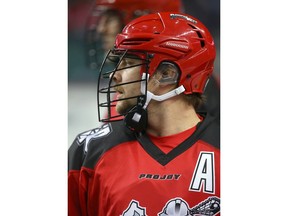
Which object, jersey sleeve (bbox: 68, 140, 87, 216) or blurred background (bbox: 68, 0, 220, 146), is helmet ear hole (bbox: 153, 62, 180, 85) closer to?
blurred background (bbox: 68, 0, 220, 146)

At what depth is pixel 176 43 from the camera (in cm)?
148

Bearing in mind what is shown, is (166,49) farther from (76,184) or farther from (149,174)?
(76,184)

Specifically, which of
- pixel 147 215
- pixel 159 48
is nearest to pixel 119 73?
pixel 159 48

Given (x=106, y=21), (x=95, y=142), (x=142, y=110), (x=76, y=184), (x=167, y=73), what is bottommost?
(x=76, y=184)

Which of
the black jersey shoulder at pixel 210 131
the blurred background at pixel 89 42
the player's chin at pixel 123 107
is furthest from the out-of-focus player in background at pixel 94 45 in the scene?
the black jersey shoulder at pixel 210 131

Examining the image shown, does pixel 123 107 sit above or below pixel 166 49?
below

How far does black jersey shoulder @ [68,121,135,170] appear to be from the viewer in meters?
1.58

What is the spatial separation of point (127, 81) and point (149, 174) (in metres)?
0.29

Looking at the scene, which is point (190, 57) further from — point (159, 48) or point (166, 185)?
point (166, 185)

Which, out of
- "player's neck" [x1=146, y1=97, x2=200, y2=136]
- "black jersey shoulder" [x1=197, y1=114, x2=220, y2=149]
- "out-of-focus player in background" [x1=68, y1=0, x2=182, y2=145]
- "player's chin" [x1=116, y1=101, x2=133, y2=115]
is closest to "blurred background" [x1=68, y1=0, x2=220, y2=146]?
"out-of-focus player in background" [x1=68, y1=0, x2=182, y2=145]

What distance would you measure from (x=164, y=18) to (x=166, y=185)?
512mm

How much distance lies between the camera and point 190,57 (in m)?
1.49

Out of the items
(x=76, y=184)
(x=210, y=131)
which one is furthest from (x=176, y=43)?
(x=76, y=184)

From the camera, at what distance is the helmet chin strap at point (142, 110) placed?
1.51 metres
